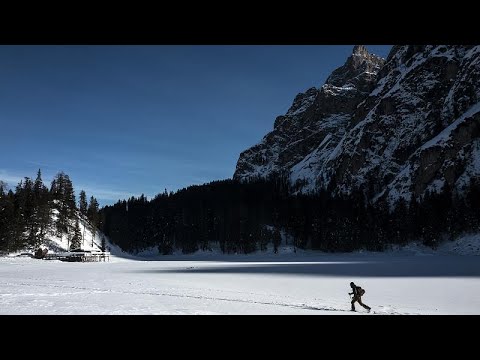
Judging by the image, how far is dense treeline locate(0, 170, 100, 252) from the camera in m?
74.5

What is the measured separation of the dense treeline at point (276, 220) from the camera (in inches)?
4397

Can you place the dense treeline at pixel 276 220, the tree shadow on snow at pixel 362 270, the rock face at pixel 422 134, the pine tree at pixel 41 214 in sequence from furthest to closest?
the rock face at pixel 422 134
the dense treeline at pixel 276 220
the pine tree at pixel 41 214
the tree shadow on snow at pixel 362 270

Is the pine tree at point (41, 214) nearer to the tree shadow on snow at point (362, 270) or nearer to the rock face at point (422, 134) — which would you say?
the tree shadow on snow at point (362, 270)

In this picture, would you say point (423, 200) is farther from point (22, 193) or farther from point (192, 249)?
point (22, 193)

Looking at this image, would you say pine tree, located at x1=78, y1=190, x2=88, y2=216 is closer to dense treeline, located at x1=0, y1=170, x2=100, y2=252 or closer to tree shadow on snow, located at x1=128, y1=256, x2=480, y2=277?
dense treeline, located at x1=0, y1=170, x2=100, y2=252

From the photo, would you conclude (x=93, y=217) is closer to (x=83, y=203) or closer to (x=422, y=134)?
(x=83, y=203)

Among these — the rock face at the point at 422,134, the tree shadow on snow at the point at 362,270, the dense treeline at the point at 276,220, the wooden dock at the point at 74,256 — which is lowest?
the tree shadow on snow at the point at 362,270

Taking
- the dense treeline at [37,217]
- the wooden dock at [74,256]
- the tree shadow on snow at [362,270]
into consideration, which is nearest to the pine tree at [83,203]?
the dense treeline at [37,217]

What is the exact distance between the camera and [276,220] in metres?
156

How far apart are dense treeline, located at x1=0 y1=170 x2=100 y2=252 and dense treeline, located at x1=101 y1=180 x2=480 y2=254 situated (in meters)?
43.7

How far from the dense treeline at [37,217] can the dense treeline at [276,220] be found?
43714mm

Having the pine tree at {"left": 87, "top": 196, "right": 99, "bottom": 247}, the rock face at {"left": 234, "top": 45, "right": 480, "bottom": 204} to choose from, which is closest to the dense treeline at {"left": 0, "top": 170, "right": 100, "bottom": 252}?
the pine tree at {"left": 87, "top": 196, "right": 99, "bottom": 247}
